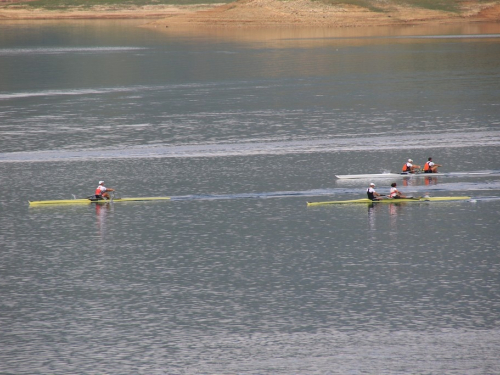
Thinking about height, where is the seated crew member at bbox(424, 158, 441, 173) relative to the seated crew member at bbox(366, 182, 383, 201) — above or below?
above

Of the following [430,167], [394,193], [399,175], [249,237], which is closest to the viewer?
[249,237]

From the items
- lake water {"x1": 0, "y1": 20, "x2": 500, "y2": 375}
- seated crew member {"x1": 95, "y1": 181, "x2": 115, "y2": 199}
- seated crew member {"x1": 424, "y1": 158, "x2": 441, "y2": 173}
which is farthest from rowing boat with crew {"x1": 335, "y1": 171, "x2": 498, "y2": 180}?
seated crew member {"x1": 95, "y1": 181, "x2": 115, "y2": 199}

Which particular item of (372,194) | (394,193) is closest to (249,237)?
(372,194)

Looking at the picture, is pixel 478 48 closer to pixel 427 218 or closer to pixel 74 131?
pixel 74 131

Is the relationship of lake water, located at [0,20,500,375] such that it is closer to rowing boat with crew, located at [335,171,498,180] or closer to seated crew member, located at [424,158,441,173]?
rowing boat with crew, located at [335,171,498,180]

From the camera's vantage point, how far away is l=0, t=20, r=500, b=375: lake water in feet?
111

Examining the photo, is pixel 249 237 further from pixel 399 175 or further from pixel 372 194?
pixel 399 175

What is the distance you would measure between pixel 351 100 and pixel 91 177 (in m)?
43.7

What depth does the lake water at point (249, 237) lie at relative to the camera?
34.0 m

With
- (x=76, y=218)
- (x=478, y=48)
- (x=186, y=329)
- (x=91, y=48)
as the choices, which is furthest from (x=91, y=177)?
(x=91, y=48)

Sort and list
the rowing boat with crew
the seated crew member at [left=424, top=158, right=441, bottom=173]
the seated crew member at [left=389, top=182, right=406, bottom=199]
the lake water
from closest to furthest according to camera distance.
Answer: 1. the lake water
2. the seated crew member at [left=389, top=182, right=406, bottom=199]
3. the seated crew member at [left=424, top=158, right=441, bottom=173]
4. the rowing boat with crew

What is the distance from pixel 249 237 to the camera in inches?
1925

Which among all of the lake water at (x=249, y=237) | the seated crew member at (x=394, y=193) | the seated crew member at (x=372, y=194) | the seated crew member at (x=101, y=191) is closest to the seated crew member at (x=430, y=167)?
the lake water at (x=249, y=237)

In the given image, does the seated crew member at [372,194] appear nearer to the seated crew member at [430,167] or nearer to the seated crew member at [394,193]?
the seated crew member at [394,193]
